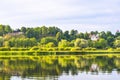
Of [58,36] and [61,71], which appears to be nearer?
[61,71]

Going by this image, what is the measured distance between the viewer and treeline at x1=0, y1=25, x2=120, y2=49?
126238mm

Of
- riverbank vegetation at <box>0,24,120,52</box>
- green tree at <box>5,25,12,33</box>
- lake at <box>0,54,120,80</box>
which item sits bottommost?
lake at <box>0,54,120,80</box>

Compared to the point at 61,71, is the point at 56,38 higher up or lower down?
higher up

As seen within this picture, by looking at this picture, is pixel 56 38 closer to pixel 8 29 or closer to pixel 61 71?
pixel 8 29

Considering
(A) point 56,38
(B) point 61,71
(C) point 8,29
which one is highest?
(C) point 8,29

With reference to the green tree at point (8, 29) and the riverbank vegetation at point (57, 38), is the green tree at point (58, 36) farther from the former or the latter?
the green tree at point (8, 29)

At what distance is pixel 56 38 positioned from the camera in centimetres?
14862

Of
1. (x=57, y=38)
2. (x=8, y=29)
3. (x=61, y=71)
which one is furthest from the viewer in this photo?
Result: (x=8, y=29)

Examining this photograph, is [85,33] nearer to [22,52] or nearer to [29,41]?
[29,41]

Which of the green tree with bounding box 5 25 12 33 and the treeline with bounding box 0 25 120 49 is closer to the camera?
the treeline with bounding box 0 25 120 49

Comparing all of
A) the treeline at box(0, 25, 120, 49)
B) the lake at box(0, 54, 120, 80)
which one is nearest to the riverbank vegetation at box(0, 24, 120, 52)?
the treeline at box(0, 25, 120, 49)

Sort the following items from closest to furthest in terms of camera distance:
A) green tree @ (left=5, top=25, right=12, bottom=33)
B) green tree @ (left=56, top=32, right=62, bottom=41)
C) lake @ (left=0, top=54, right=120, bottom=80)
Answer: lake @ (left=0, top=54, right=120, bottom=80), green tree @ (left=56, top=32, right=62, bottom=41), green tree @ (left=5, top=25, right=12, bottom=33)

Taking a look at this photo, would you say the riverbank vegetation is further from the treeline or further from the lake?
the lake

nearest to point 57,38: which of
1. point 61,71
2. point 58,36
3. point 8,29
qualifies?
point 58,36
